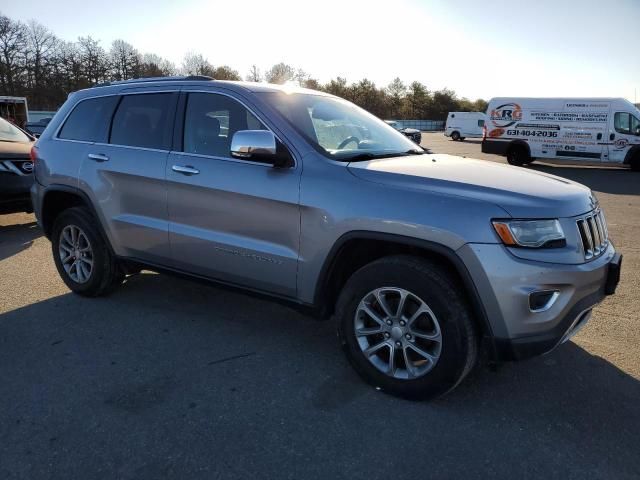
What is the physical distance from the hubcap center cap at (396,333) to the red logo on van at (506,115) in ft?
60.3

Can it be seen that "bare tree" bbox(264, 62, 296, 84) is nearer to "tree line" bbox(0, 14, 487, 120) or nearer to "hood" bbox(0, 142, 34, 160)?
"tree line" bbox(0, 14, 487, 120)

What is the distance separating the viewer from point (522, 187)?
279 centimetres

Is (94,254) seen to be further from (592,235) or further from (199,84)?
(592,235)

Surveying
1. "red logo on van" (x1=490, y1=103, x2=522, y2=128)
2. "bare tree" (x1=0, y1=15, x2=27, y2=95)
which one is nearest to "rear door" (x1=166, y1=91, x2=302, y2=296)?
"red logo on van" (x1=490, y1=103, x2=522, y2=128)

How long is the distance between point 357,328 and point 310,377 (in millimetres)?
498

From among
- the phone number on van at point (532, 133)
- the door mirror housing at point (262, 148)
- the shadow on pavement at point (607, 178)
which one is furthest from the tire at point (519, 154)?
the door mirror housing at point (262, 148)

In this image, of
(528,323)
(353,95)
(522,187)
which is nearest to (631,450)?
(528,323)

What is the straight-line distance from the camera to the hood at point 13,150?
23.3 ft

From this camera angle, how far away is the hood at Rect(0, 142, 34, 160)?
710 centimetres

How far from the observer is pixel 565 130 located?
1811 cm

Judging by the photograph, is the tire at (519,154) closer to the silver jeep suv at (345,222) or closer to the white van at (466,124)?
the silver jeep suv at (345,222)

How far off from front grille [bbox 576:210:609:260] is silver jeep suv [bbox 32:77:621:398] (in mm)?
13

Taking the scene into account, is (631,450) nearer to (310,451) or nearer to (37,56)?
(310,451)

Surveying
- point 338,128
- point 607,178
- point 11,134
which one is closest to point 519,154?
point 607,178
